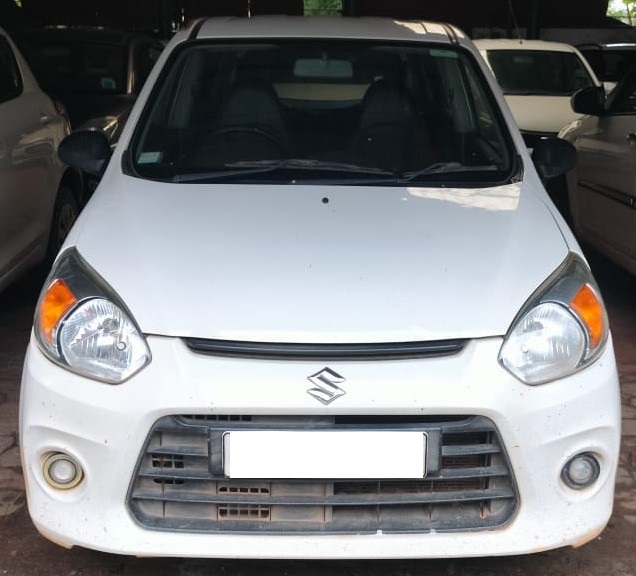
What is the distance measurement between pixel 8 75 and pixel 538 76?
18.7 ft

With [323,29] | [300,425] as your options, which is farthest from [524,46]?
[300,425]

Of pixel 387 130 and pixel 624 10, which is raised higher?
pixel 387 130

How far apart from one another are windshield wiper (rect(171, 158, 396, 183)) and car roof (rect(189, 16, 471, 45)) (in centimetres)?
69

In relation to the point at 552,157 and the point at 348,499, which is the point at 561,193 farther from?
the point at 348,499

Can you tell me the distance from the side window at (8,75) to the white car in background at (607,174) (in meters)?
3.19

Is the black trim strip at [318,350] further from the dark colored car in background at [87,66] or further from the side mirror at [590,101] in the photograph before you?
the dark colored car in background at [87,66]

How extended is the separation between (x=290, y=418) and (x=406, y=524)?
0.42 meters

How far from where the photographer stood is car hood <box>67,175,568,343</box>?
248 cm

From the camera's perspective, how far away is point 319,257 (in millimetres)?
2742

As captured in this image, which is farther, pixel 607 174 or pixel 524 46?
pixel 524 46

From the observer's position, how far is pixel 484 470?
2.45 metres

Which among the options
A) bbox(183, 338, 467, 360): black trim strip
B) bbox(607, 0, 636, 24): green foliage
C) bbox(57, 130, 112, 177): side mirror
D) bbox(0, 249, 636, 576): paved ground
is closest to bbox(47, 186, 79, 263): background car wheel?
bbox(57, 130, 112, 177): side mirror

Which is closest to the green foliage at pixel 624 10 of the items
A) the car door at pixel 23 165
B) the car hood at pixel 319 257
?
the car door at pixel 23 165

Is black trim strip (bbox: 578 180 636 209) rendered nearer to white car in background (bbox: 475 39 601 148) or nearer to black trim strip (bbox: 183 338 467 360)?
white car in background (bbox: 475 39 601 148)
